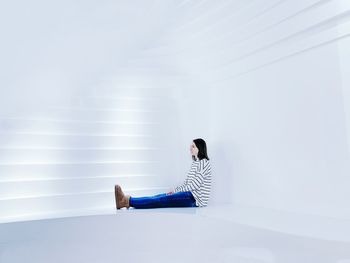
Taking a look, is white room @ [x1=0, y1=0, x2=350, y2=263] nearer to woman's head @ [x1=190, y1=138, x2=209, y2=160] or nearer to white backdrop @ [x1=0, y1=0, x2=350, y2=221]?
white backdrop @ [x1=0, y1=0, x2=350, y2=221]

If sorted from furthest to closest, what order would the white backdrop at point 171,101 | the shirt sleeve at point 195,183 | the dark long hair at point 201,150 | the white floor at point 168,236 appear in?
the dark long hair at point 201,150
the shirt sleeve at point 195,183
the white backdrop at point 171,101
the white floor at point 168,236

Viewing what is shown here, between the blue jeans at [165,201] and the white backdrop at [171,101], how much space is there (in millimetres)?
641

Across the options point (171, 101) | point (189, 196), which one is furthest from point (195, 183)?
point (171, 101)

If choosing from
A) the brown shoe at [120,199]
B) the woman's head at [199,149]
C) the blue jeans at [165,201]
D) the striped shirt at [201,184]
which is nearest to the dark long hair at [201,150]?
the woman's head at [199,149]

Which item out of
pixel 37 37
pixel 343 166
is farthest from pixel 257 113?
pixel 37 37

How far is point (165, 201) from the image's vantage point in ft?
16.4

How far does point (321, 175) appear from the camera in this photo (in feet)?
12.6

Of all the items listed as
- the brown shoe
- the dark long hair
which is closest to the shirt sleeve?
the dark long hair

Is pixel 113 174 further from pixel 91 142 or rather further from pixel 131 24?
pixel 131 24

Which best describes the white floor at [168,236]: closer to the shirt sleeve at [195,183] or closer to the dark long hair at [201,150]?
the shirt sleeve at [195,183]

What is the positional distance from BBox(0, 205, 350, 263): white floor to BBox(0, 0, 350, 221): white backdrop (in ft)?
1.52

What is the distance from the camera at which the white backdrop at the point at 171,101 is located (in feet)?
12.0

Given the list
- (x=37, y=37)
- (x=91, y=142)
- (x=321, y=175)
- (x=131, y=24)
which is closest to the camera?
(x=37, y=37)

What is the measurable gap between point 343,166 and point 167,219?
7.38 feet
